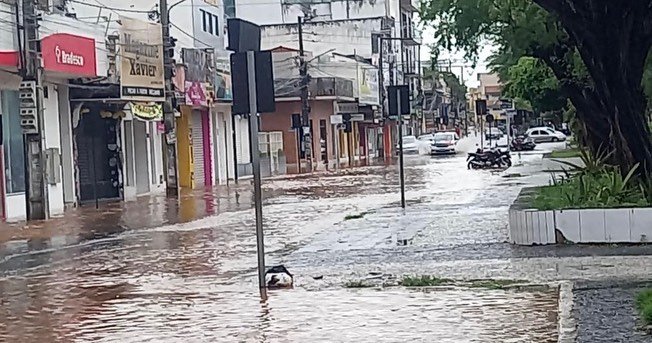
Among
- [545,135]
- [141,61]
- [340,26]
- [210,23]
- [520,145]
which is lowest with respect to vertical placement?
[520,145]

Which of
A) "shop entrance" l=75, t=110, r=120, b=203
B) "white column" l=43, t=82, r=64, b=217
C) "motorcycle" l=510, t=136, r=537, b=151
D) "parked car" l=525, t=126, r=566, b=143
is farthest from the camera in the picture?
"parked car" l=525, t=126, r=566, b=143

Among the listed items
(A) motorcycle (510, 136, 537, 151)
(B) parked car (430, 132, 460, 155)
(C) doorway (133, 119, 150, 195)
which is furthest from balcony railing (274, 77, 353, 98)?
(C) doorway (133, 119, 150, 195)

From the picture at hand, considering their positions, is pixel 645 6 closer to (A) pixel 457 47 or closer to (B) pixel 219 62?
(A) pixel 457 47

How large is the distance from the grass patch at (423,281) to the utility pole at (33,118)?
17.7 meters

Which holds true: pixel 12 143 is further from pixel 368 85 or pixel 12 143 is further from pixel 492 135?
pixel 492 135

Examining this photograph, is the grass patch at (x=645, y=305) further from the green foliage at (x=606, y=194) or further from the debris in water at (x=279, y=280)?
the green foliage at (x=606, y=194)

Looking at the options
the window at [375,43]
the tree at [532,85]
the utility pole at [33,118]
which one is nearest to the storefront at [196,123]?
the utility pole at [33,118]

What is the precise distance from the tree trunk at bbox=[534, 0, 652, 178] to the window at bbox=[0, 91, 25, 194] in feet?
59.4

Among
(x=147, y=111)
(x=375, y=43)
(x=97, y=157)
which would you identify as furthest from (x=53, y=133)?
(x=375, y=43)

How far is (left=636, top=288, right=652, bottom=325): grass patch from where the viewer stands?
9228 millimetres

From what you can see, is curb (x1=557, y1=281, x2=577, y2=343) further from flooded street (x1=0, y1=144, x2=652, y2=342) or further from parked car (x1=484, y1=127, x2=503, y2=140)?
parked car (x1=484, y1=127, x2=503, y2=140)

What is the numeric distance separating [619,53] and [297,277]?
6136 mm

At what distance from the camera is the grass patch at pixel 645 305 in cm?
923

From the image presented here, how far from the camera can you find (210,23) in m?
57.6
